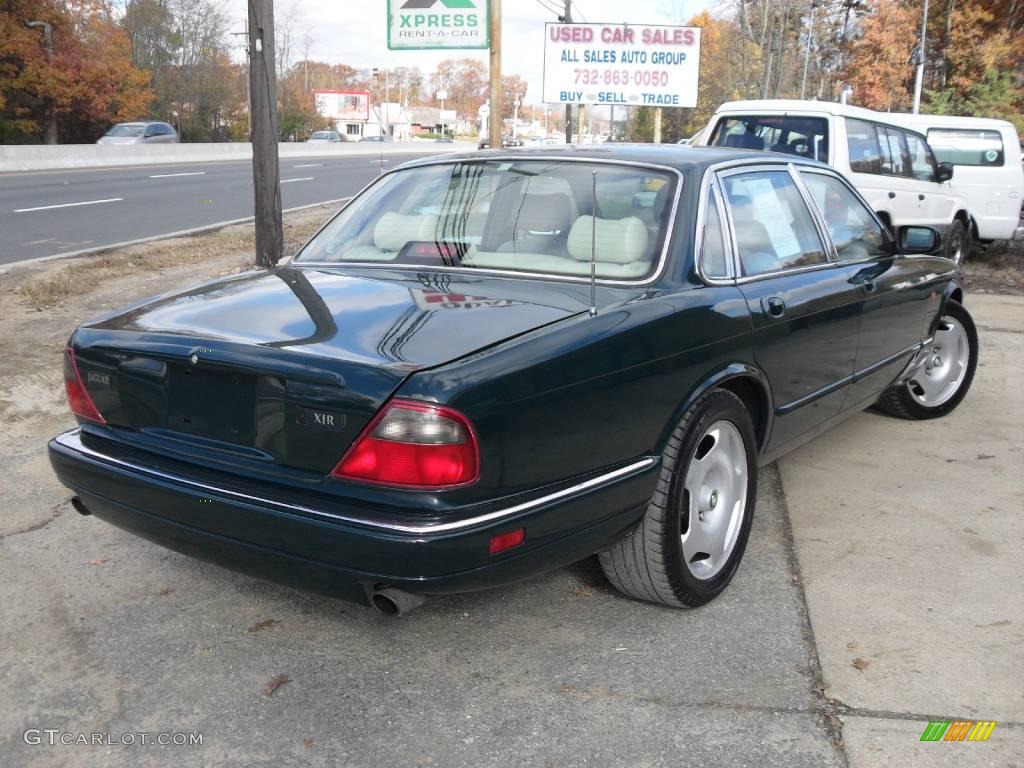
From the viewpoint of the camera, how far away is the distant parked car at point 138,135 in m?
35.1

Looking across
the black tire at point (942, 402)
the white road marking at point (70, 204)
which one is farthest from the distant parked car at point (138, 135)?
the black tire at point (942, 402)

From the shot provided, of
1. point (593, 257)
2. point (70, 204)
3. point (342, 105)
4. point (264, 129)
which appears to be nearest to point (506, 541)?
point (593, 257)

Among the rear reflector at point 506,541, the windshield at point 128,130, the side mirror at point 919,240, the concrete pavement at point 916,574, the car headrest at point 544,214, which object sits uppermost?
the windshield at point 128,130

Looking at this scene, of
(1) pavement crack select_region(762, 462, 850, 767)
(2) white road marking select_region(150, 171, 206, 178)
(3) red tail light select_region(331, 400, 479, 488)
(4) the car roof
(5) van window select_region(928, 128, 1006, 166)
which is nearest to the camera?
(3) red tail light select_region(331, 400, 479, 488)

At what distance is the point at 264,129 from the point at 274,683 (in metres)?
7.52

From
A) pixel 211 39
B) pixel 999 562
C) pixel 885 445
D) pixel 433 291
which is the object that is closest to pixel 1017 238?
pixel 885 445

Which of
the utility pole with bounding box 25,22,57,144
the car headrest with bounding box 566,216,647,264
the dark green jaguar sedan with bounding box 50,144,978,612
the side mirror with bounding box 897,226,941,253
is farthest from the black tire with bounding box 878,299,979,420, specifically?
the utility pole with bounding box 25,22,57,144

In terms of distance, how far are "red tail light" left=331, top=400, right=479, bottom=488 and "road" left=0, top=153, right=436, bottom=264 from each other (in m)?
9.61

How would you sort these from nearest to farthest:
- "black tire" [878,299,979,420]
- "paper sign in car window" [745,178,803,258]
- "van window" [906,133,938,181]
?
"paper sign in car window" [745,178,803,258] < "black tire" [878,299,979,420] < "van window" [906,133,938,181]

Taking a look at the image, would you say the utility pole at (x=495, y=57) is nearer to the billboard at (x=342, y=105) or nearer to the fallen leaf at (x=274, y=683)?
the fallen leaf at (x=274, y=683)

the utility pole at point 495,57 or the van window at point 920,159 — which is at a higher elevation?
the utility pole at point 495,57

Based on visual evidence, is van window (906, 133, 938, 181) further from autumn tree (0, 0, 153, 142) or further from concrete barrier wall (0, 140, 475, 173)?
autumn tree (0, 0, 153, 142)

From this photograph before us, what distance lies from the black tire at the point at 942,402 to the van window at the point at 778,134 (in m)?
4.24

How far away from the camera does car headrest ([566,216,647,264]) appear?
3.59 metres
